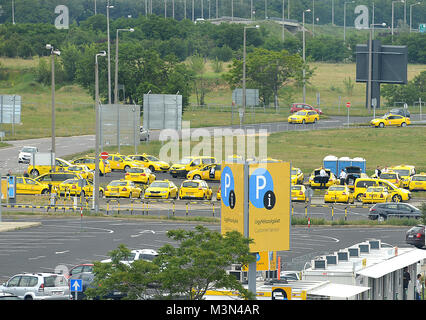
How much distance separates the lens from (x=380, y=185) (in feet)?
182

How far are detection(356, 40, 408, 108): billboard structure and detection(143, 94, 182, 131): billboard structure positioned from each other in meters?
28.3

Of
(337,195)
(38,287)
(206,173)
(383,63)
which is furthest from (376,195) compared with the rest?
(383,63)

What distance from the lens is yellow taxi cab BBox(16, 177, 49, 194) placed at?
55.4 metres

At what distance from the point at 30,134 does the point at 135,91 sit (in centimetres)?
1294

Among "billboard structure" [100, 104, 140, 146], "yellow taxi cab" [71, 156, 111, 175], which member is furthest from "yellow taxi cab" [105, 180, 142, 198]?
"billboard structure" [100, 104, 140, 146]

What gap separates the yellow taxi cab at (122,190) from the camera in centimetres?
5509

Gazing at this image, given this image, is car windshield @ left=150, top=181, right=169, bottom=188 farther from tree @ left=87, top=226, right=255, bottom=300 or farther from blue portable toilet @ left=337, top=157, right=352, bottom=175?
tree @ left=87, top=226, right=255, bottom=300

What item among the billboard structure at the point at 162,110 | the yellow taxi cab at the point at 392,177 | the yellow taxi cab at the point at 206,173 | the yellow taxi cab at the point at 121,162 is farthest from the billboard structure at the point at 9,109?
the yellow taxi cab at the point at 392,177

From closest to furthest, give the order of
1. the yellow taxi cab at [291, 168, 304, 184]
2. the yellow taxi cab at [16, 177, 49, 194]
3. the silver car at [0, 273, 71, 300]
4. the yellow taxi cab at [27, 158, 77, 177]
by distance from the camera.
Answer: the silver car at [0, 273, 71, 300]
the yellow taxi cab at [16, 177, 49, 194]
the yellow taxi cab at [291, 168, 304, 184]
the yellow taxi cab at [27, 158, 77, 177]

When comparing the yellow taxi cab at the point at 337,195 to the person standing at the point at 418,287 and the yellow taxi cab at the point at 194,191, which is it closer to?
the yellow taxi cab at the point at 194,191

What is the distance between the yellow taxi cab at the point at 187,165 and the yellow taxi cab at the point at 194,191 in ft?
28.3

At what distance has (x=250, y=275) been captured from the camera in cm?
2247

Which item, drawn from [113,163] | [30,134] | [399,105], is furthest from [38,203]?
[399,105]
